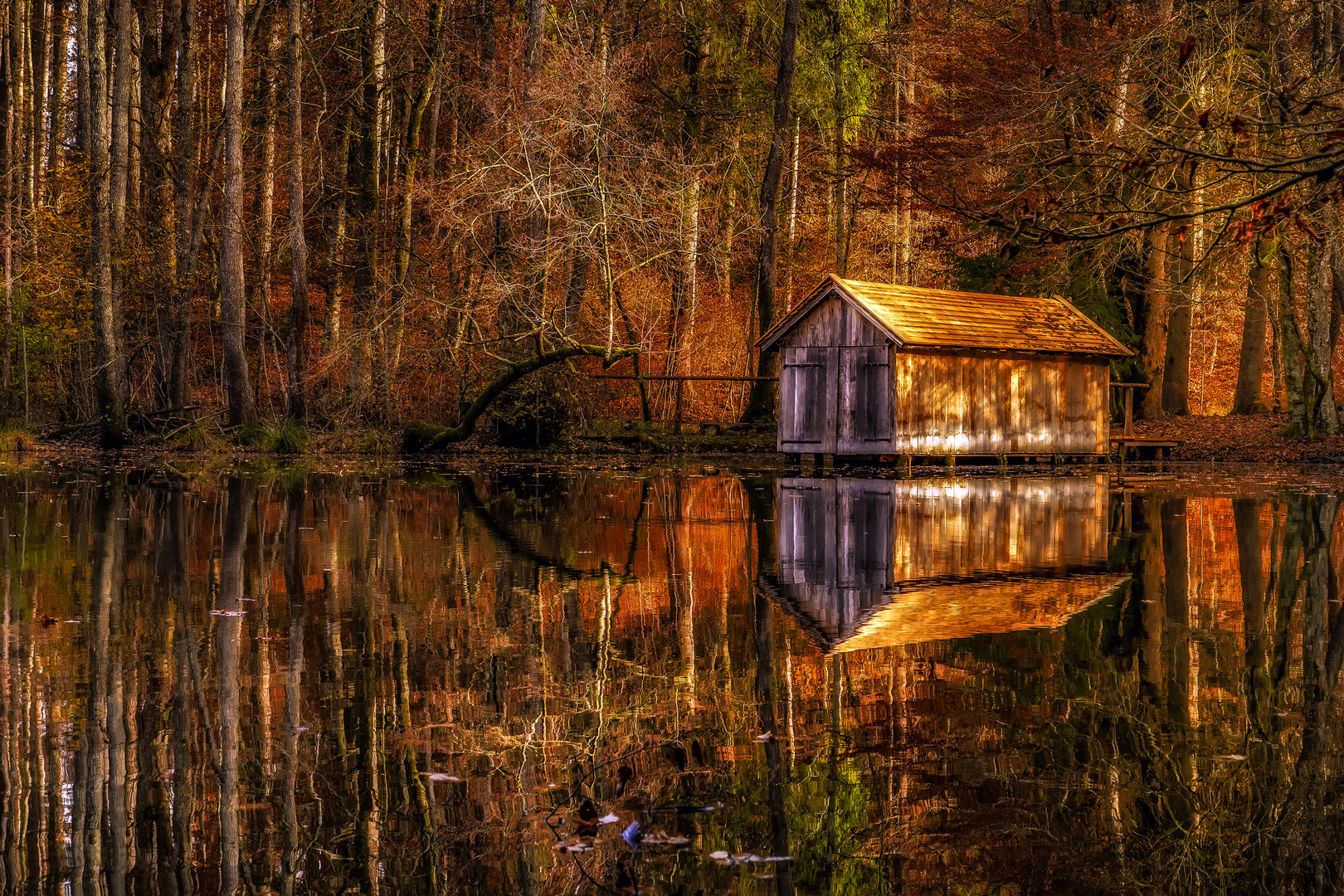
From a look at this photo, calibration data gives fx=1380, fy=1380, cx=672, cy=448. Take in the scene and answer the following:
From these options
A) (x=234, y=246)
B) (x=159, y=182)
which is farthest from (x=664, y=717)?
(x=159, y=182)

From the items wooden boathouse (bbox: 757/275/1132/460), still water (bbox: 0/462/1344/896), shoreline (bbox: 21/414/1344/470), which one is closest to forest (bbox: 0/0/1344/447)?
shoreline (bbox: 21/414/1344/470)

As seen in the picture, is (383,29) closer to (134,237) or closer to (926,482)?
(134,237)

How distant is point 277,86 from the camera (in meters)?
36.2

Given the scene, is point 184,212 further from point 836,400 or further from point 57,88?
point 836,400

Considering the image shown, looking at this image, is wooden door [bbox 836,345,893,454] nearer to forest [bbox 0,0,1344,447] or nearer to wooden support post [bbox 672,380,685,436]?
forest [bbox 0,0,1344,447]

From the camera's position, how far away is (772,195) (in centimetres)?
3306

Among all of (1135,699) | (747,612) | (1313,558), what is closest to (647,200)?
(1313,558)

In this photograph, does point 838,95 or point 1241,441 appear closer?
point 1241,441

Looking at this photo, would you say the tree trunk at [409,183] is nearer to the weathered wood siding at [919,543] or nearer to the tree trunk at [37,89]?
the tree trunk at [37,89]

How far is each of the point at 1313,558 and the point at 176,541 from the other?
31.8 ft

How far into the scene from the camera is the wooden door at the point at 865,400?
2666 centimetres

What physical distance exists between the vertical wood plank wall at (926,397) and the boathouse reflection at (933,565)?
724cm

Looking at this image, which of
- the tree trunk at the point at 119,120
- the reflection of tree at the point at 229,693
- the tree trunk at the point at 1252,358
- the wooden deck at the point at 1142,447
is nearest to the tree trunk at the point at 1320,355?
the wooden deck at the point at 1142,447

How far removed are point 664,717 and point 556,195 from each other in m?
19.6
